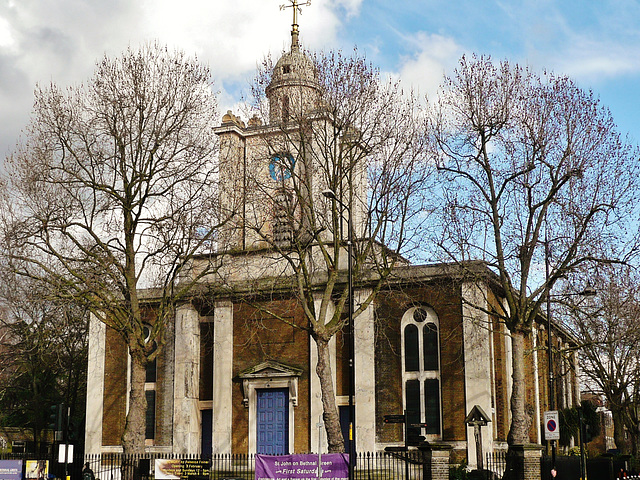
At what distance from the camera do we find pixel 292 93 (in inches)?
1244

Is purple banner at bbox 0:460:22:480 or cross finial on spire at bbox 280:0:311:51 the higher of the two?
cross finial on spire at bbox 280:0:311:51

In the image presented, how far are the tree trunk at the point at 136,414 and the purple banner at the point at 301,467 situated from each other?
6.31 meters

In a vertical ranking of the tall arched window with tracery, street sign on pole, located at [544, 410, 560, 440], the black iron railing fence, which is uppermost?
the tall arched window with tracery

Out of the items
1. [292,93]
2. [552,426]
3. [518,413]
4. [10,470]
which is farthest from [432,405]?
[10,470]

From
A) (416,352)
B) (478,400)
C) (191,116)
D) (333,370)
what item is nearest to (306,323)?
(333,370)

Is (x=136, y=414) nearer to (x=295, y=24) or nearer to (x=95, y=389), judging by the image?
(x=95, y=389)

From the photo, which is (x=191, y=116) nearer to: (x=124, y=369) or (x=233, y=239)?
(x=233, y=239)

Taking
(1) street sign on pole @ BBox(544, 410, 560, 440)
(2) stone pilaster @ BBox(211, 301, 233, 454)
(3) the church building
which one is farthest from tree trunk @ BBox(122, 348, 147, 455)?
(1) street sign on pole @ BBox(544, 410, 560, 440)

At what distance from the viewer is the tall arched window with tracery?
31.2 meters

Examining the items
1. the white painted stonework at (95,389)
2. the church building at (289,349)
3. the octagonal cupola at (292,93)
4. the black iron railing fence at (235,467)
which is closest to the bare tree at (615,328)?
the church building at (289,349)

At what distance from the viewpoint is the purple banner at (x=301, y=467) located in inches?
882

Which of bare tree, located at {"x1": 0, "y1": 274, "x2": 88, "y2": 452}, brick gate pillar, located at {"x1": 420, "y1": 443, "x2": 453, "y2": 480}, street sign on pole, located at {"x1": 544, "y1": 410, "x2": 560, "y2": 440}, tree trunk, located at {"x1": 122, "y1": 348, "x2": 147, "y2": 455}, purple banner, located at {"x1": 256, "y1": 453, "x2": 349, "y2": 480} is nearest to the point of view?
purple banner, located at {"x1": 256, "y1": 453, "x2": 349, "y2": 480}

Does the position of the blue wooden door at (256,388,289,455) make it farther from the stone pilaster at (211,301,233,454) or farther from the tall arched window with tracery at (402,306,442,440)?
the tall arched window with tracery at (402,306,442,440)

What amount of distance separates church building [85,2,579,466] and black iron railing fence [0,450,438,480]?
4.40 ft
